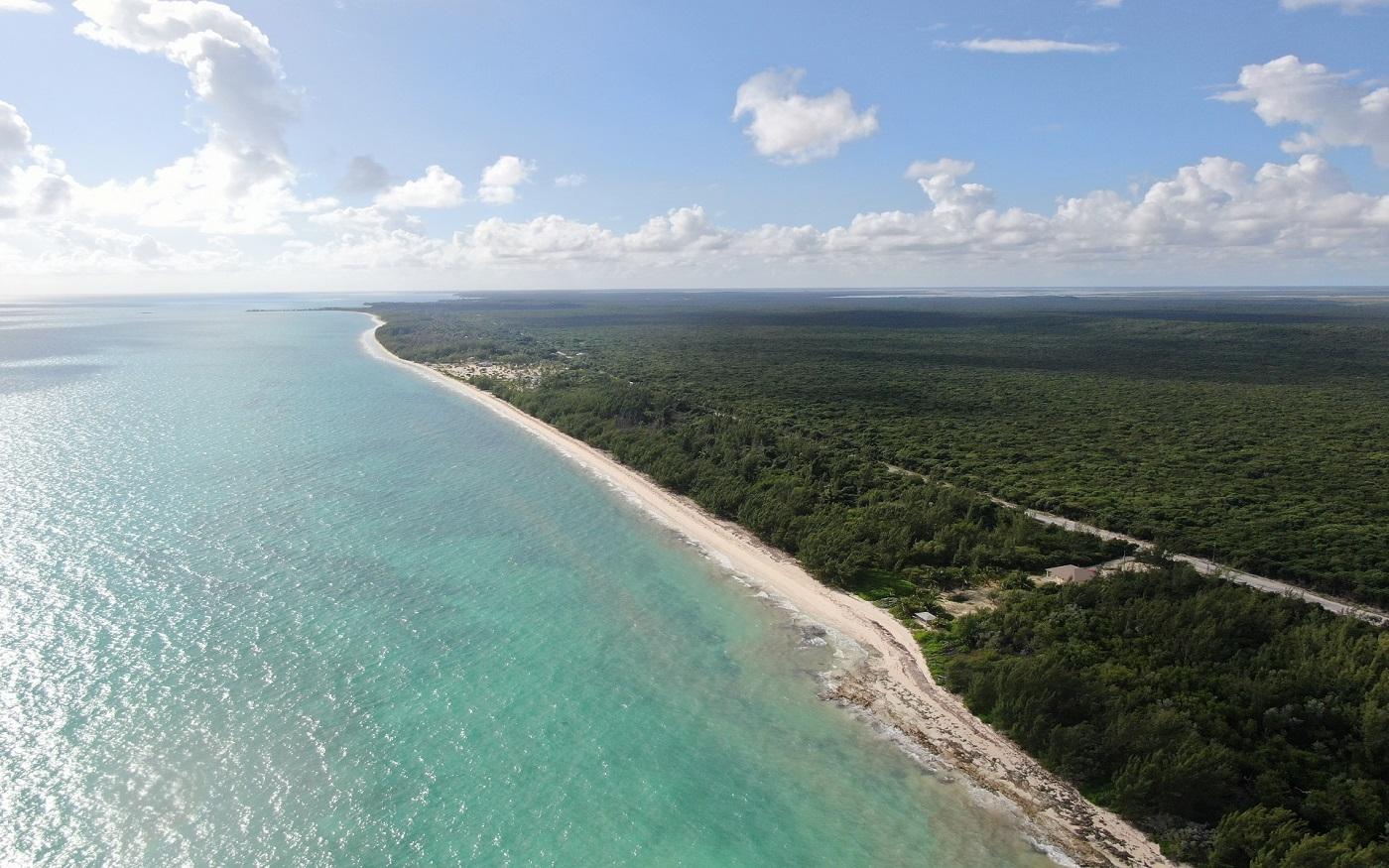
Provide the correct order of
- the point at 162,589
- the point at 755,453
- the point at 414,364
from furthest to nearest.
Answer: the point at 414,364 < the point at 755,453 < the point at 162,589

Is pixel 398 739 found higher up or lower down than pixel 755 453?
lower down

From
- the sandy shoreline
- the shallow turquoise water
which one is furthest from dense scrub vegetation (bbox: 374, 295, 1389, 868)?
the shallow turquoise water

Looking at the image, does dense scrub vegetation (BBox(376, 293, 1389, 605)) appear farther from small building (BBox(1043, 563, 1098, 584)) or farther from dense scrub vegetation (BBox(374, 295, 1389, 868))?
small building (BBox(1043, 563, 1098, 584))

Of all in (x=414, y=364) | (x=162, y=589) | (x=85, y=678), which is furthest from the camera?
(x=414, y=364)

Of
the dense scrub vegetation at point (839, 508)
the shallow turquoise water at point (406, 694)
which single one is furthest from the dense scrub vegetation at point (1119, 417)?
the shallow turquoise water at point (406, 694)

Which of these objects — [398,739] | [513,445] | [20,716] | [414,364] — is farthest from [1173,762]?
[414,364]

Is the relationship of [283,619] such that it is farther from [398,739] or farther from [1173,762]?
[1173,762]

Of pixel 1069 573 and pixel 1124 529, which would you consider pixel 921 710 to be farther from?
pixel 1124 529
